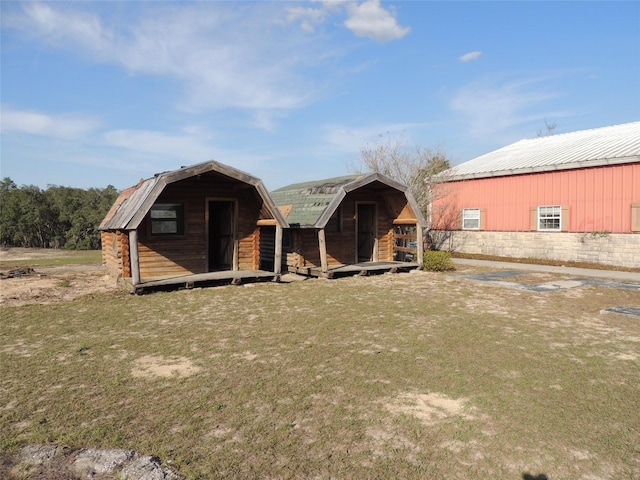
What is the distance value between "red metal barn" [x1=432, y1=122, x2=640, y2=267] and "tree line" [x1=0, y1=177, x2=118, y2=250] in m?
22.8

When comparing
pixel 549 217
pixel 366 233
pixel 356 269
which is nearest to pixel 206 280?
pixel 356 269

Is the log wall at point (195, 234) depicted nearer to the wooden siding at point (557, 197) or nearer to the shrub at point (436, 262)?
the shrub at point (436, 262)

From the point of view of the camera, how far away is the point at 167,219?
13.9m

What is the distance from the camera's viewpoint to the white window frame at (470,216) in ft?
79.5

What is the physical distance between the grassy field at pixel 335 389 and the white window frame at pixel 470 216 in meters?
14.7

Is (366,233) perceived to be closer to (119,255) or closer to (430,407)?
(119,255)

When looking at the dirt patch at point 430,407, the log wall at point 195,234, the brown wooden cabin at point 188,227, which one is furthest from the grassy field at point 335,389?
the log wall at point 195,234

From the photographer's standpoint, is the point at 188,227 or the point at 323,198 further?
the point at 323,198

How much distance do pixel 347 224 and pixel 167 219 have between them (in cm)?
653

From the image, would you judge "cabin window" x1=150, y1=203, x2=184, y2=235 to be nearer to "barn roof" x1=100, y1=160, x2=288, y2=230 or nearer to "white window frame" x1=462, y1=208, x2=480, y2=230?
"barn roof" x1=100, y1=160, x2=288, y2=230

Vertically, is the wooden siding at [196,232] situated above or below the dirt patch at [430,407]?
above

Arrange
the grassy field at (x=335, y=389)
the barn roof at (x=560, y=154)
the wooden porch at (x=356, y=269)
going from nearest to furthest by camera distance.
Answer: the grassy field at (x=335, y=389)
the wooden porch at (x=356, y=269)
the barn roof at (x=560, y=154)

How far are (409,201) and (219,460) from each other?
1345cm

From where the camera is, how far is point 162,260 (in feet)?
45.3
